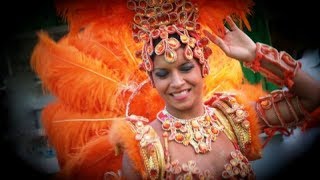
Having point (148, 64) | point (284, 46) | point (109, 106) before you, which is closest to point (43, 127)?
point (109, 106)

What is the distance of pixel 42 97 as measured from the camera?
128 inches

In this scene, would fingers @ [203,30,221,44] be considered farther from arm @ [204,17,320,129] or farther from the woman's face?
the woman's face

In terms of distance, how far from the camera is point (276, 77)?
3.20 metres

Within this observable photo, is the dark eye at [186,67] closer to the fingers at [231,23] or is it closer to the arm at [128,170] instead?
the fingers at [231,23]

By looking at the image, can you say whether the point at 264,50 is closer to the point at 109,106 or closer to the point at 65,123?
the point at 109,106

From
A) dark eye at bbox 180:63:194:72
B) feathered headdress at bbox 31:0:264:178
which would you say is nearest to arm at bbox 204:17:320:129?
feathered headdress at bbox 31:0:264:178

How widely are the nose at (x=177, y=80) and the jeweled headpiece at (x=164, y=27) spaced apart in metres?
0.09

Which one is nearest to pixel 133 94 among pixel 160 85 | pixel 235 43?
pixel 160 85

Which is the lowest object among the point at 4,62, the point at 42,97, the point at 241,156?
the point at 241,156

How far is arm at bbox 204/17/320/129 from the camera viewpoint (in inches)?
125

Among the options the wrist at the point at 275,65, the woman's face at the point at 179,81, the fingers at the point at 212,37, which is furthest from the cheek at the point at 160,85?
the wrist at the point at 275,65

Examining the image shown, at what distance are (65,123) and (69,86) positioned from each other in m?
0.24

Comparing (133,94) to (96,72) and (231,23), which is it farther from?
(231,23)

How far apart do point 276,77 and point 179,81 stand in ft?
2.14
